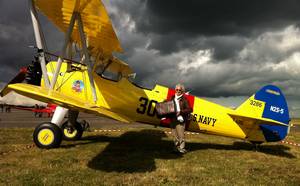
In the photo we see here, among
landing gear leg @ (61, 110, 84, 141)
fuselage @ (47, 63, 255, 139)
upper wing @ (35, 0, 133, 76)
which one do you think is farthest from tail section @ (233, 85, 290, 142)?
landing gear leg @ (61, 110, 84, 141)

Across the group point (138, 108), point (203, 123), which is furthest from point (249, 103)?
point (138, 108)

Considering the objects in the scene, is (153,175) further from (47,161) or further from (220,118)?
(220,118)

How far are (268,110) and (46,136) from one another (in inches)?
240

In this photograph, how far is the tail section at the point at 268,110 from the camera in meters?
7.48

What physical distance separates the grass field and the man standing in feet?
1.10

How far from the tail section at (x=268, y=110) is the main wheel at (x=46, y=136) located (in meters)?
4.92

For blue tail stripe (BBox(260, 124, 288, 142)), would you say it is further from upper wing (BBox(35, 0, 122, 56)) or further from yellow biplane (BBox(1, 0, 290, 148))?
upper wing (BBox(35, 0, 122, 56))

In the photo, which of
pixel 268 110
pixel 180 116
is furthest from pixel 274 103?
pixel 180 116

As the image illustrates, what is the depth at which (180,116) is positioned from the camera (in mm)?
6480

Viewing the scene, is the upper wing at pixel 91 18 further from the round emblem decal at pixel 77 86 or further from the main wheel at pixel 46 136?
the main wheel at pixel 46 136

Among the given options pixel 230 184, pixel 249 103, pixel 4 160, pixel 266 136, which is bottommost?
pixel 4 160

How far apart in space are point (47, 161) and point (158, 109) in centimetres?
282

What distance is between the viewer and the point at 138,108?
283 inches

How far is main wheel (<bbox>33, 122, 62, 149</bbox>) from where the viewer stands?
250 inches
